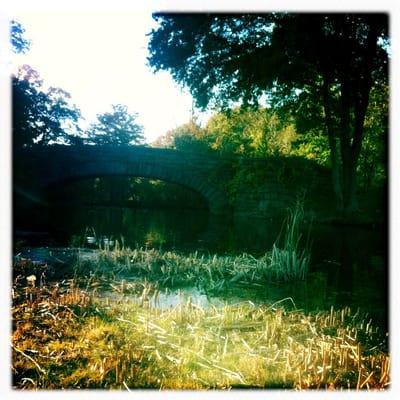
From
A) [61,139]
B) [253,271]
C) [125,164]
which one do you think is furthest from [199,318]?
[61,139]

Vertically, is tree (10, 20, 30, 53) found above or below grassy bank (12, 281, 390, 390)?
above

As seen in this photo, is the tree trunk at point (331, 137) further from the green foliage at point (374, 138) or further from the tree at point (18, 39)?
the tree at point (18, 39)

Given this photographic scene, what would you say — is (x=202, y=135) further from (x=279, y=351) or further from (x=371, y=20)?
(x=279, y=351)

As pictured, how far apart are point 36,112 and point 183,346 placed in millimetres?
19681

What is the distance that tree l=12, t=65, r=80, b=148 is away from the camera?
61.3 feet

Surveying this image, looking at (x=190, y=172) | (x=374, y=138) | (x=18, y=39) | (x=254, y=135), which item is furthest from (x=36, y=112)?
(x=374, y=138)

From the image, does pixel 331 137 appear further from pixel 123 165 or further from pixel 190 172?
pixel 123 165

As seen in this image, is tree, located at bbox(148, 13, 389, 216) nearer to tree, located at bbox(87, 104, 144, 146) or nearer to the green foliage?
the green foliage

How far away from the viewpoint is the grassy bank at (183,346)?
2.27m

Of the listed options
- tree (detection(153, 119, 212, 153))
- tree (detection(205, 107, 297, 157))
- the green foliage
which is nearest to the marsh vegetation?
the green foliage

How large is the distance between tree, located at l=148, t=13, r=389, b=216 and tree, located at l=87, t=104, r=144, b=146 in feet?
69.3

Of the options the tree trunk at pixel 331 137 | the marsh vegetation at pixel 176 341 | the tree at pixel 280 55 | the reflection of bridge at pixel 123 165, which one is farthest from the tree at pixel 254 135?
the marsh vegetation at pixel 176 341

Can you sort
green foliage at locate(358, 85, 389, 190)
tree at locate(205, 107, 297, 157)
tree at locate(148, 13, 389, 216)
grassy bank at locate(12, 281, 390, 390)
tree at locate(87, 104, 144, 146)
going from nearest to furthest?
grassy bank at locate(12, 281, 390, 390) → tree at locate(148, 13, 389, 216) → green foliage at locate(358, 85, 389, 190) → tree at locate(205, 107, 297, 157) → tree at locate(87, 104, 144, 146)

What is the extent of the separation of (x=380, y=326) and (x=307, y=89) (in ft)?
56.0
